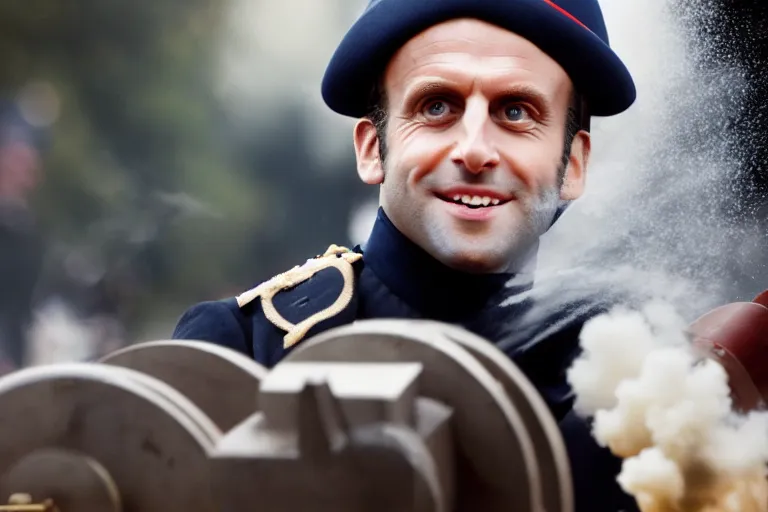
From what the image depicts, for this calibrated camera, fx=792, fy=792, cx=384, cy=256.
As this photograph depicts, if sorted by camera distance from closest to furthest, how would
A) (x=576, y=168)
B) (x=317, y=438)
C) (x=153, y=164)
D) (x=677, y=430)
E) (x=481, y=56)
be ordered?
(x=317, y=438) → (x=677, y=430) → (x=481, y=56) → (x=576, y=168) → (x=153, y=164)

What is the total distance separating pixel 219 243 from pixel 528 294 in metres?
0.78

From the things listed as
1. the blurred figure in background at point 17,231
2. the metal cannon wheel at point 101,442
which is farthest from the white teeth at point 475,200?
the blurred figure in background at point 17,231

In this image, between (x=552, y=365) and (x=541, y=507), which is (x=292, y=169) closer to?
(x=552, y=365)

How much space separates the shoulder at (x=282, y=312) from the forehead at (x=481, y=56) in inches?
12.6

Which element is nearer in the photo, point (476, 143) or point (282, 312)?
point (476, 143)

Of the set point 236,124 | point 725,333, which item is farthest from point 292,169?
point 725,333

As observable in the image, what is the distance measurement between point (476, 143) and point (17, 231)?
1.17m

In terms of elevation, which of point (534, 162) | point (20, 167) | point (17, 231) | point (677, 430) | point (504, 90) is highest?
point (20, 167)

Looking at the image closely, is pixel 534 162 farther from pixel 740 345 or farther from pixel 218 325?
pixel 218 325

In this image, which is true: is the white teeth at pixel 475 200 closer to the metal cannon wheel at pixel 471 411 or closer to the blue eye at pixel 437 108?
the blue eye at pixel 437 108

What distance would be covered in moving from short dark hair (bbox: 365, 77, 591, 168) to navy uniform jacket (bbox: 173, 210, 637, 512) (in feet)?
0.41

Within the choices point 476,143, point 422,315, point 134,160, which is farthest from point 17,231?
point 476,143

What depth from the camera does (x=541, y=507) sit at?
0.67 m

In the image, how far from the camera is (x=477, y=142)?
106 centimetres
